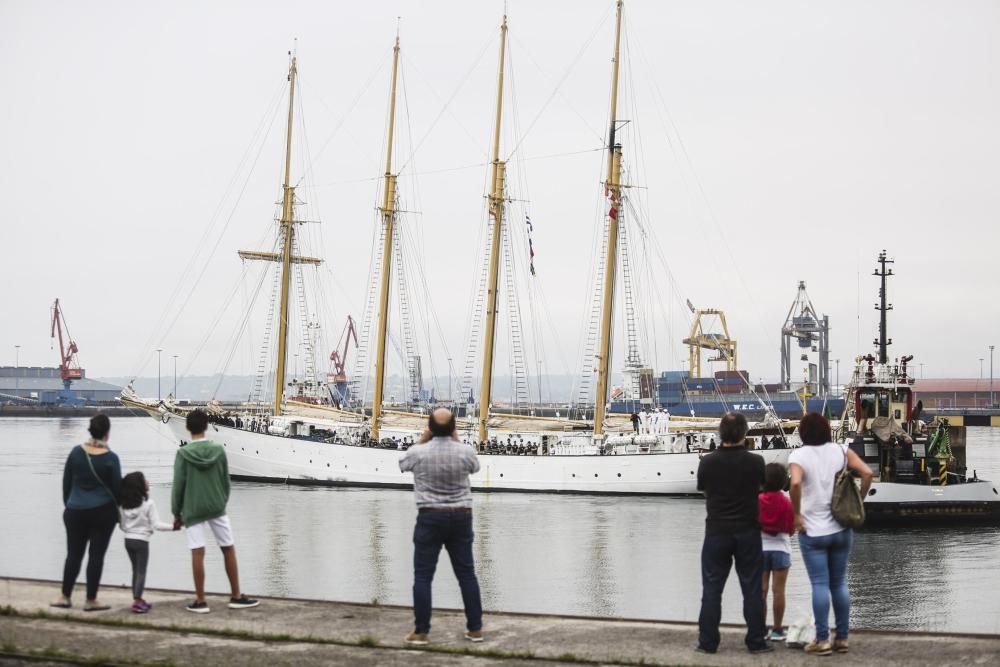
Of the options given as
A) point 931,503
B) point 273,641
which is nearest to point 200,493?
point 273,641

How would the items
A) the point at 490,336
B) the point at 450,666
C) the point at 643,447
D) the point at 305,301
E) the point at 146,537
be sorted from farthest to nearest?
1. the point at 305,301
2. the point at 490,336
3. the point at 643,447
4. the point at 146,537
5. the point at 450,666

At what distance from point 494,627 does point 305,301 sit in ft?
188

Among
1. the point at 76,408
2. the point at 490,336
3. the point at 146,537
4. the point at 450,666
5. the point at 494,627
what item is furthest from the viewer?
the point at 76,408

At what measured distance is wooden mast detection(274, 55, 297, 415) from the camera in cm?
6269

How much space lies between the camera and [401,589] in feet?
77.0

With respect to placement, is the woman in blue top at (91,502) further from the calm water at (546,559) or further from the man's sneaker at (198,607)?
the calm water at (546,559)

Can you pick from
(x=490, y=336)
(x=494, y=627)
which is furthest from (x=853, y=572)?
(x=490, y=336)

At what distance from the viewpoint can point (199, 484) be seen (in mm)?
11234

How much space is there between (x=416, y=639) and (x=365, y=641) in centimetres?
44

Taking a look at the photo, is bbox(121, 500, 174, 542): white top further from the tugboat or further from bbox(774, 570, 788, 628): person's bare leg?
the tugboat

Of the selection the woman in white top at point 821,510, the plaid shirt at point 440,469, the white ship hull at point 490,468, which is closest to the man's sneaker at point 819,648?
the woman in white top at point 821,510

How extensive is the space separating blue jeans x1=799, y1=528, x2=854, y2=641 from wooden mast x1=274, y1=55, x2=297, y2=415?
53.8 meters

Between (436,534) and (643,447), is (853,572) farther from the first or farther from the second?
(643,447)

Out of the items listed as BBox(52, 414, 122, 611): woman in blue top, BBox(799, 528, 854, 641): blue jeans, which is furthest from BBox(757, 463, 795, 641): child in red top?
BBox(52, 414, 122, 611): woman in blue top
